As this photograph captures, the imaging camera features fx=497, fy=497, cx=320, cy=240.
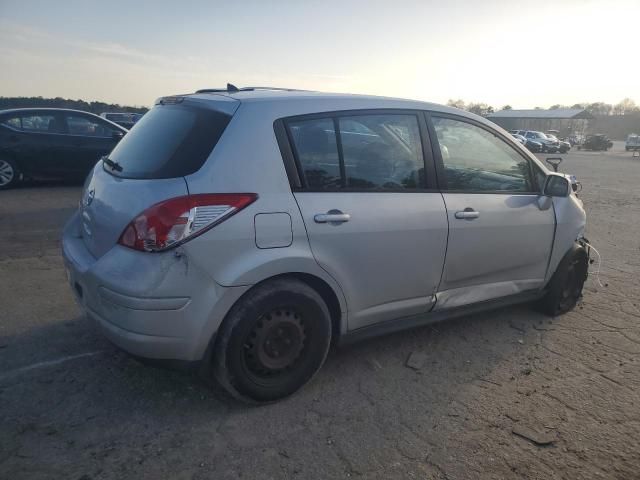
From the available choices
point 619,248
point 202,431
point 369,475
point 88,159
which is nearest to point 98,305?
point 202,431

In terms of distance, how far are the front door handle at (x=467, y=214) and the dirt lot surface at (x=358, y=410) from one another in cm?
101

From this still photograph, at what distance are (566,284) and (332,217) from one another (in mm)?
2630

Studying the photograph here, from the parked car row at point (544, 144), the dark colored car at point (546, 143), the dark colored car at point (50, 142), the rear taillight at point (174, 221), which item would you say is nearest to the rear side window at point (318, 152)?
the rear taillight at point (174, 221)

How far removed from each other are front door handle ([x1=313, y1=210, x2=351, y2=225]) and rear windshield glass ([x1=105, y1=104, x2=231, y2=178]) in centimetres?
71

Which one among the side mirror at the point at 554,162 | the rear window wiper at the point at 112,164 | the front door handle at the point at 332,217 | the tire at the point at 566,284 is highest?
the rear window wiper at the point at 112,164

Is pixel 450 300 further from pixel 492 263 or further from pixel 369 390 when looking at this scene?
pixel 369 390

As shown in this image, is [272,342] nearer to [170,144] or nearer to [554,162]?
[170,144]

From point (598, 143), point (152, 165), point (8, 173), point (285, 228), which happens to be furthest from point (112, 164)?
point (598, 143)

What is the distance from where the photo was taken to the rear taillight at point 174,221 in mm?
2490

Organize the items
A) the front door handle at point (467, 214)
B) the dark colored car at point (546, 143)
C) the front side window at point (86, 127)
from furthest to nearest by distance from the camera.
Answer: the dark colored car at point (546, 143)
the front side window at point (86, 127)
the front door handle at point (467, 214)

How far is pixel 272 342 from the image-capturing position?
2.86 metres

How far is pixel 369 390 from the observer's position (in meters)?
3.12

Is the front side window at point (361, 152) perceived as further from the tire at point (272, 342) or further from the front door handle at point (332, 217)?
the tire at point (272, 342)

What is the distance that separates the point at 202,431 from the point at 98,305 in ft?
2.90
